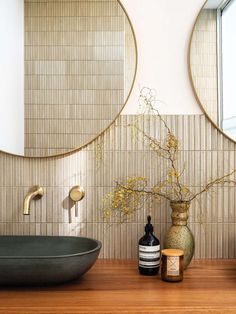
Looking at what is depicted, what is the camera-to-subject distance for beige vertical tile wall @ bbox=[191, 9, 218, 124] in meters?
1.72

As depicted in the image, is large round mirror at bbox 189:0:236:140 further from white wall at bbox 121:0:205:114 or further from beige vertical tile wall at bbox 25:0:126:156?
beige vertical tile wall at bbox 25:0:126:156

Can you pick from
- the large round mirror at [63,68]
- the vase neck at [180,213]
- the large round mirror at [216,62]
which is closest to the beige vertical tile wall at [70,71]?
the large round mirror at [63,68]

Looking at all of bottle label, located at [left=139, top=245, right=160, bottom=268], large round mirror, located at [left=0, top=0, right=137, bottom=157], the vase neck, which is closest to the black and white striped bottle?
bottle label, located at [left=139, top=245, right=160, bottom=268]

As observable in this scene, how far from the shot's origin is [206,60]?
173 centimetres

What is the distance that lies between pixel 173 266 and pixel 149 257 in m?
0.12

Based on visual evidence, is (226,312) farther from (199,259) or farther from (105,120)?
(105,120)

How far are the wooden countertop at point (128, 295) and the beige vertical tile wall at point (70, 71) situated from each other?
0.58 meters

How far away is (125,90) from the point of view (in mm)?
1718

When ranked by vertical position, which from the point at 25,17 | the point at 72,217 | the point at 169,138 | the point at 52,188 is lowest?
the point at 72,217

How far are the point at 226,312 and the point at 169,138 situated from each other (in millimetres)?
745

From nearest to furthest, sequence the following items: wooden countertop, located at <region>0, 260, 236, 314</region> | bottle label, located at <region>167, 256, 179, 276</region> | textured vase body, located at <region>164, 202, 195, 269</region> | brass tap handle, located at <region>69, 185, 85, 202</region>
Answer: wooden countertop, located at <region>0, 260, 236, 314</region>, bottle label, located at <region>167, 256, 179, 276</region>, textured vase body, located at <region>164, 202, 195, 269</region>, brass tap handle, located at <region>69, 185, 85, 202</region>

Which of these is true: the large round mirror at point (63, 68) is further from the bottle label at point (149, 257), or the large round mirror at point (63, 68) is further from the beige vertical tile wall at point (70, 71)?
the bottle label at point (149, 257)

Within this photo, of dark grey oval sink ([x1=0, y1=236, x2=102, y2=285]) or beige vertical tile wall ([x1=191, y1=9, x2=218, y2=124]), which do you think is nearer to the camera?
dark grey oval sink ([x1=0, y1=236, x2=102, y2=285])

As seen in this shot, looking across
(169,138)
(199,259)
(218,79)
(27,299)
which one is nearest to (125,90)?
(169,138)
